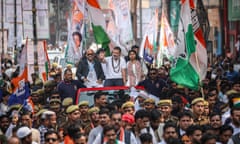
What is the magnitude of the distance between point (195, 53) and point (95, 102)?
5.93 feet

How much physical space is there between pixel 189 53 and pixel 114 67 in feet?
11.1

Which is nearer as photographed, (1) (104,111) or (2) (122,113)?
(1) (104,111)

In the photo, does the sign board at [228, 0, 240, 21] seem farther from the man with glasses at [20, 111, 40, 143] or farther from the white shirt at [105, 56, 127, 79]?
the man with glasses at [20, 111, 40, 143]

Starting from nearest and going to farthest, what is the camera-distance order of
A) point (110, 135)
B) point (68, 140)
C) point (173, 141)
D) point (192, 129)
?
1. point (173, 141)
2. point (110, 135)
3. point (192, 129)
4. point (68, 140)

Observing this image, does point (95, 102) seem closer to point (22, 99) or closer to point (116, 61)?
point (22, 99)

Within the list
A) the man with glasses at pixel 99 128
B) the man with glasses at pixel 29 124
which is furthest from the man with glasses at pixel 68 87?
the man with glasses at pixel 99 128

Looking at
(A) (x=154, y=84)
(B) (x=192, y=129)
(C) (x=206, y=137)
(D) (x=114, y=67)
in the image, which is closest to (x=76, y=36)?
(D) (x=114, y=67)

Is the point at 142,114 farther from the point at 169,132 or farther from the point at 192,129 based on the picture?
the point at 192,129

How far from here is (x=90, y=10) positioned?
21.9 meters

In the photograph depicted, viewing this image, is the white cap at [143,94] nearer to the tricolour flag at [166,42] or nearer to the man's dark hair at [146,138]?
the man's dark hair at [146,138]

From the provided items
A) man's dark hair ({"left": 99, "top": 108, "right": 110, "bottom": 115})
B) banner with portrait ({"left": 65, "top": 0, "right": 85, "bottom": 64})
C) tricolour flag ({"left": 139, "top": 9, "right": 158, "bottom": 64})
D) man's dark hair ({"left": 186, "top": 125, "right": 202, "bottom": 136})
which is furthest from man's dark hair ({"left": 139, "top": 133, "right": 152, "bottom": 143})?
tricolour flag ({"left": 139, "top": 9, "right": 158, "bottom": 64})

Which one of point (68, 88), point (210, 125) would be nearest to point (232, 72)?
point (68, 88)

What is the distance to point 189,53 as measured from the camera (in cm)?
1559

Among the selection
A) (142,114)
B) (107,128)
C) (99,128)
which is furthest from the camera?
(142,114)
